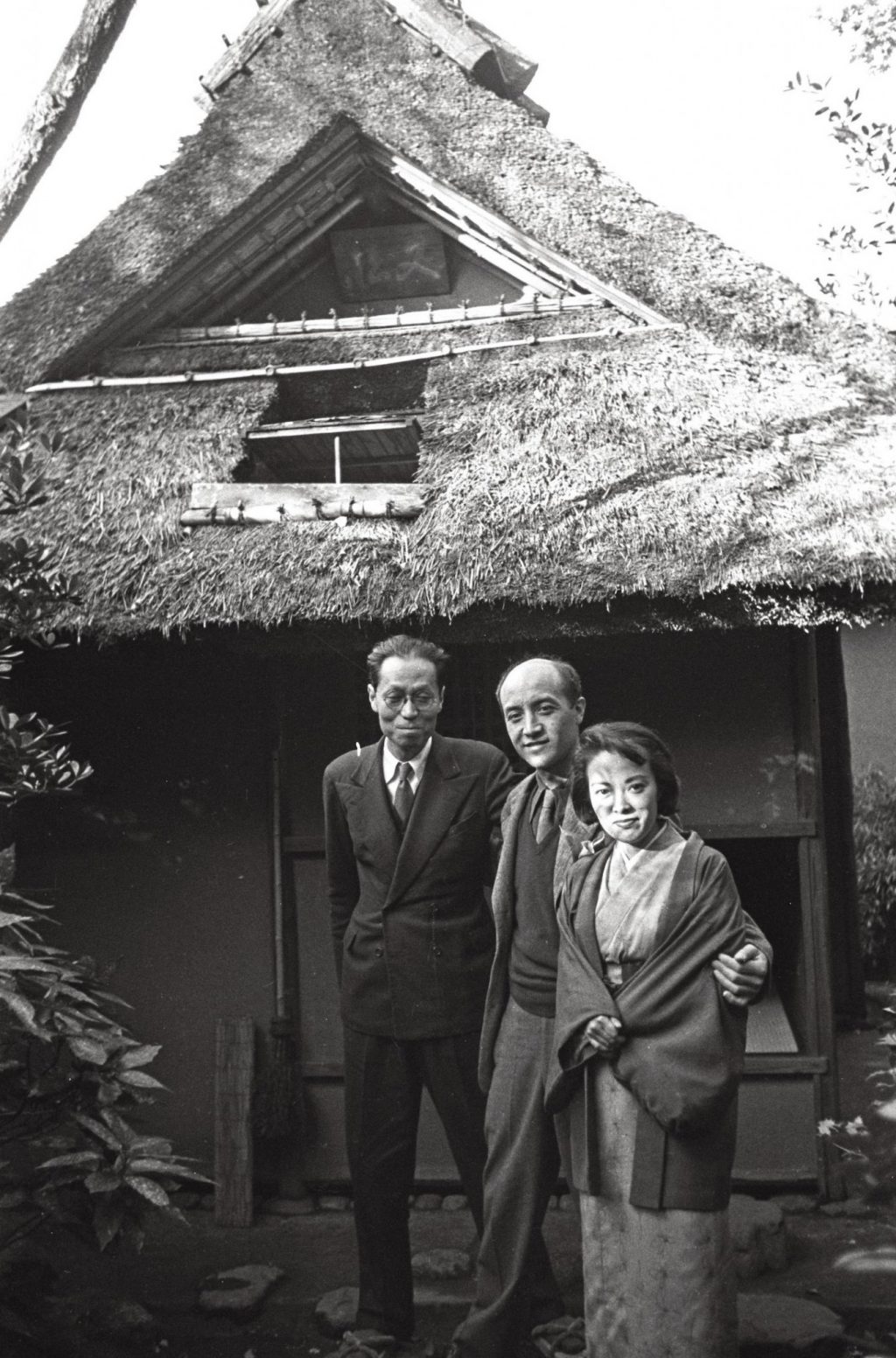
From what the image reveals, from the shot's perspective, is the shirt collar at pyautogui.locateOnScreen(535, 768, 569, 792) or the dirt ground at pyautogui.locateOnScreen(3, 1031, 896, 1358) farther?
the dirt ground at pyautogui.locateOnScreen(3, 1031, 896, 1358)

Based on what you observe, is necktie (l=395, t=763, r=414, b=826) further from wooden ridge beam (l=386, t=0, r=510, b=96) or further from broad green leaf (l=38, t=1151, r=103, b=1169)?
wooden ridge beam (l=386, t=0, r=510, b=96)

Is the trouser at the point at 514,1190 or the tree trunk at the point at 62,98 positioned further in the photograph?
the tree trunk at the point at 62,98

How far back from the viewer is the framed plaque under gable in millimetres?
7035

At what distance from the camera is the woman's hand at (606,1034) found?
3.00m

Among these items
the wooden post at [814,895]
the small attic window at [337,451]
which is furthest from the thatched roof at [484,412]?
the wooden post at [814,895]

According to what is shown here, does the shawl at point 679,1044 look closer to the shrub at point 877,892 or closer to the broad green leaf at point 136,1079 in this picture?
the broad green leaf at point 136,1079

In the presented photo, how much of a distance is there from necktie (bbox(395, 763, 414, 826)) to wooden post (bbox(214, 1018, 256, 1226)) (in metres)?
2.19

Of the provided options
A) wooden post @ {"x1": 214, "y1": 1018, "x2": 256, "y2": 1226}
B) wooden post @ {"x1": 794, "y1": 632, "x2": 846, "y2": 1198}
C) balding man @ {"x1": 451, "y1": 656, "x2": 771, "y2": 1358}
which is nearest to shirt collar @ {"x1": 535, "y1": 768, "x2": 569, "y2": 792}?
balding man @ {"x1": 451, "y1": 656, "x2": 771, "y2": 1358}

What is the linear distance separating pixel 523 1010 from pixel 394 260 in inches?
187

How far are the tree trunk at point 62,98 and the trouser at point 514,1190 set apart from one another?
13.5ft

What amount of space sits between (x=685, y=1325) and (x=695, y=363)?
459 cm

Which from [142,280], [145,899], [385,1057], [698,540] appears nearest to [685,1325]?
[385,1057]

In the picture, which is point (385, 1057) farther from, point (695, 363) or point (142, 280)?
point (142, 280)

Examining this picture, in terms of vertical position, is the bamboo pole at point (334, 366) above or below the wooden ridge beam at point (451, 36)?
below
